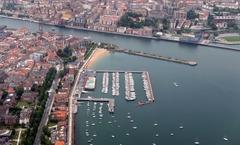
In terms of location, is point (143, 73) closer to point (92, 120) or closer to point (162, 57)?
point (162, 57)

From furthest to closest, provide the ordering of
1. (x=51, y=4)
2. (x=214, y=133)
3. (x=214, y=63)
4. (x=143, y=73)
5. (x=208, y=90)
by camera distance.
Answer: (x=51, y=4), (x=214, y=63), (x=143, y=73), (x=208, y=90), (x=214, y=133)

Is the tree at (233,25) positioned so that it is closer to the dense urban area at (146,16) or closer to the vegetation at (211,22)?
the dense urban area at (146,16)

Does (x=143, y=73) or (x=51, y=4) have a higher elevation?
(x=51, y=4)

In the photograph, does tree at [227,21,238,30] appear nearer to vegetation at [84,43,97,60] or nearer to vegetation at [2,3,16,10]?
vegetation at [84,43,97,60]

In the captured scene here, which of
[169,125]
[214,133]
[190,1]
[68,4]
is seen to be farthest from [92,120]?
[190,1]

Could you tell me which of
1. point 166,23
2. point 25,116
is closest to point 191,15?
point 166,23

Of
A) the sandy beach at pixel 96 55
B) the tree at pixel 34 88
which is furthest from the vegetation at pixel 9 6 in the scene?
the tree at pixel 34 88

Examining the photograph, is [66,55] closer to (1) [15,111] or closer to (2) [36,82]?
(2) [36,82]
